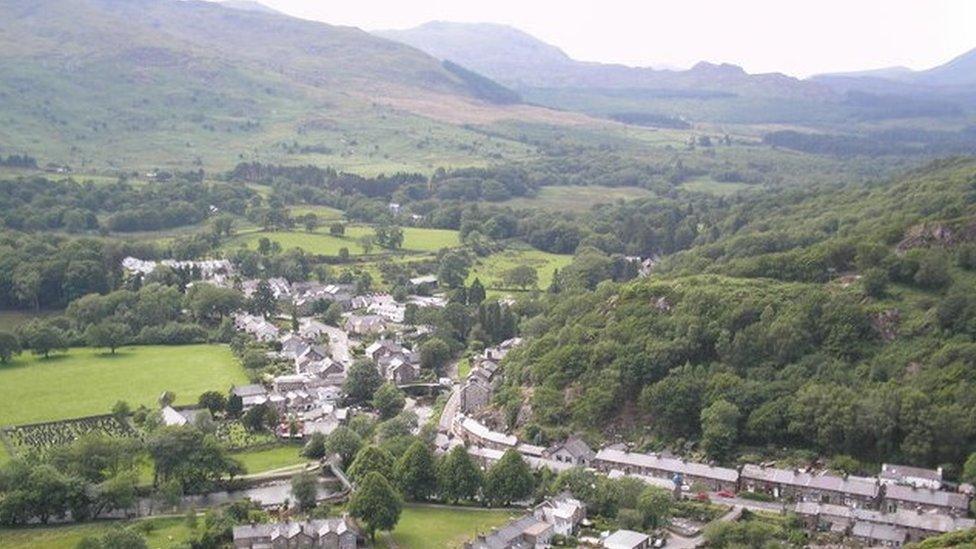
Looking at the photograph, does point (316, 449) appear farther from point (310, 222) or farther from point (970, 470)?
point (310, 222)

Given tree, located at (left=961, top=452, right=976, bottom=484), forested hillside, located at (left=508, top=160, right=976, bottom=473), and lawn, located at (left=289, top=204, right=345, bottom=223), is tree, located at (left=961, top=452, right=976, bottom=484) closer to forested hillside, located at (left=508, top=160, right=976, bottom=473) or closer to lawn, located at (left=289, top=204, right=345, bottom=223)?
forested hillside, located at (left=508, top=160, right=976, bottom=473)

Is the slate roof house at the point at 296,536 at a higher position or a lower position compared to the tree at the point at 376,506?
lower

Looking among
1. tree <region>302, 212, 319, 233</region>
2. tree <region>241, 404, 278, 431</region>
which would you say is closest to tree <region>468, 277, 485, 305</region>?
tree <region>241, 404, 278, 431</region>

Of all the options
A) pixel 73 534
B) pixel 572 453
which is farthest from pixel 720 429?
pixel 73 534

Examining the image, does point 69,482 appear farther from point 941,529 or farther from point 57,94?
point 57,94

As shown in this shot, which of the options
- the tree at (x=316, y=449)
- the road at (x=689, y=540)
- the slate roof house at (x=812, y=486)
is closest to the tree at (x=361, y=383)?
the tree at (x=316, y=449)

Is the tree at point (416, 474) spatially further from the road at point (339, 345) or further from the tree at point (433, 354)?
the road at point (339, 345)
